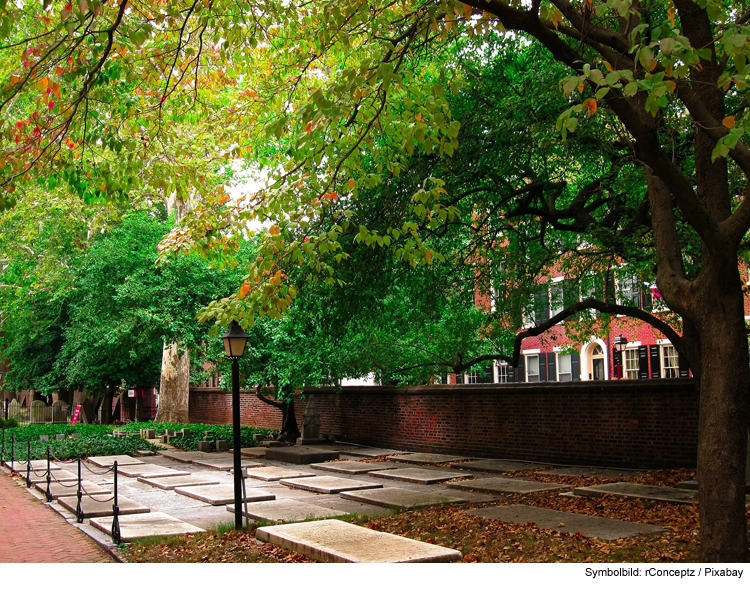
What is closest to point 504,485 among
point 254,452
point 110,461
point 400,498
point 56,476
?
point 400,498

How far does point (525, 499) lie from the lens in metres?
11.8

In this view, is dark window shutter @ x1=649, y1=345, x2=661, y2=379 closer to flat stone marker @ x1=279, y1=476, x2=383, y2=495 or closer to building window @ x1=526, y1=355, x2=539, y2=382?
building window @ x1=526, y1=355, x2=539, y2=382

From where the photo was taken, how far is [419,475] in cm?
1542

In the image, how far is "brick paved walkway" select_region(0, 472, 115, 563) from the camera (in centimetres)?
897

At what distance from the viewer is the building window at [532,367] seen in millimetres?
39469

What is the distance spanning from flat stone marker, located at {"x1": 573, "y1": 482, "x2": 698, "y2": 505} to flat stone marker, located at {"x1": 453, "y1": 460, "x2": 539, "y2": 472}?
396 centimetres

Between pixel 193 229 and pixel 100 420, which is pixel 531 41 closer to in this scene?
pixel 193 229

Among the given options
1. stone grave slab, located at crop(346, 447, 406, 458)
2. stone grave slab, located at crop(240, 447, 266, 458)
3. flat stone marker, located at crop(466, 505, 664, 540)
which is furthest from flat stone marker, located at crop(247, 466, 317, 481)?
flat stone marker, located at crop(466, 505, 664, 540)

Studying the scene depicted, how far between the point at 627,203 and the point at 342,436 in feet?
47.5

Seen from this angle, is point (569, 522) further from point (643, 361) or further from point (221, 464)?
point (643, 361)

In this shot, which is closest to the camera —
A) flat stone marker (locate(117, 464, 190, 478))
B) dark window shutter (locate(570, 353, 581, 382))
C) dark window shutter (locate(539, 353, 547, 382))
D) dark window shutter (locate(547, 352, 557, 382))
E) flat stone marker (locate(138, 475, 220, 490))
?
flat stone marker (locate(138, 475, 220, 490))

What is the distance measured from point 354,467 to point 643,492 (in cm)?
808

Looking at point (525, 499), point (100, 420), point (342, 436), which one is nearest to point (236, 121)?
point (525, 499)

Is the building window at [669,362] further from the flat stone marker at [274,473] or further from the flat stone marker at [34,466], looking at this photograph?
the flat stone marker at [34,466]
